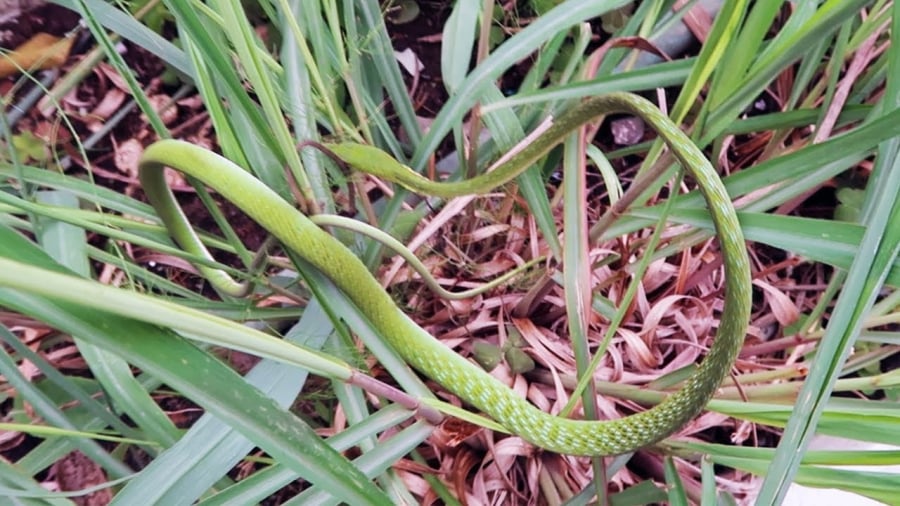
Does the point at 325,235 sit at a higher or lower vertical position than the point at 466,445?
higher

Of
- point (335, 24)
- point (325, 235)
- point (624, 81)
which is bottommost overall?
point (325, 235)

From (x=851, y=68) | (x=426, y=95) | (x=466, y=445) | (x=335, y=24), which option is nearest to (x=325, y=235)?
(x=335, y=24)

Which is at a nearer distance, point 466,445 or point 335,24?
point 335,24

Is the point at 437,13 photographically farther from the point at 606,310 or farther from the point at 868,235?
the point at 868,235

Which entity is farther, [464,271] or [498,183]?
[464,271]

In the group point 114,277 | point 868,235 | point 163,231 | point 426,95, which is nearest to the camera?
point 868,235

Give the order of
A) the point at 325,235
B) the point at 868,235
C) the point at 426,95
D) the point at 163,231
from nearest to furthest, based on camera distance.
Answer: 1. the point at 868,235
2. the point at 325,235
3. the point at 163,231
4. the point at 426,95

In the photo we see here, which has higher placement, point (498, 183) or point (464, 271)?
point (498, 183)
